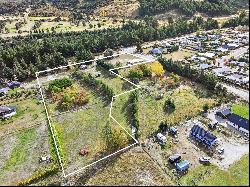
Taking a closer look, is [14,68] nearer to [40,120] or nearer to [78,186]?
[40,120]

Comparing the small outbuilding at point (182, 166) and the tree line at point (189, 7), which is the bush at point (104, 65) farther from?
the tree line at point (189, 7)

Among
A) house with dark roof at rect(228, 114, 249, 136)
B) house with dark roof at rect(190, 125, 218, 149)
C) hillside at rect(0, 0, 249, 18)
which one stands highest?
house with dark roof at rect(228, 114, 249, 136)

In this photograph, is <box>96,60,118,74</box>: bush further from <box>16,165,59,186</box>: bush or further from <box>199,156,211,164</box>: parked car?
<box>199,156,211,164</box>: parked car

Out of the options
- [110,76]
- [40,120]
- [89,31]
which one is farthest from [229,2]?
Result: [40,120]

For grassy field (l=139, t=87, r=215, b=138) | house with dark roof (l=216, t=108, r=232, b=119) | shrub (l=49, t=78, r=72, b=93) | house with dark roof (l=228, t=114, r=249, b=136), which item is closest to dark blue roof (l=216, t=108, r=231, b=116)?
house with dark roof (l=216, t=108, r=232, b=119)

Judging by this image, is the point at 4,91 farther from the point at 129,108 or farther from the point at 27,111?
the point at 129,108

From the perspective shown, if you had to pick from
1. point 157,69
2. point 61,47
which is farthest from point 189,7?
point 157,69

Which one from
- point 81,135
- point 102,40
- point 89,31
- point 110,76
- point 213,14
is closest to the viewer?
point 81,135
